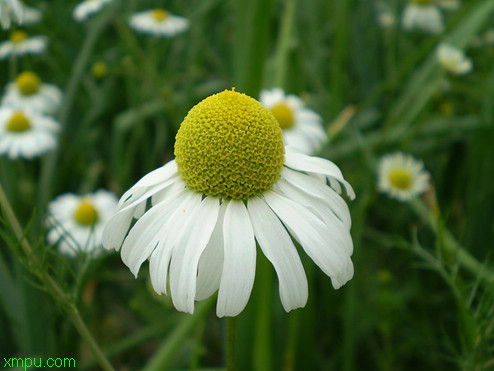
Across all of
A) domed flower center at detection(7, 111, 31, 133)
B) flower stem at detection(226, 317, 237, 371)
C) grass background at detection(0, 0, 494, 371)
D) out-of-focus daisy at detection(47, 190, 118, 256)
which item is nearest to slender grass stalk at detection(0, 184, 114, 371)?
grass background at detection(0, 0, 494, 371)

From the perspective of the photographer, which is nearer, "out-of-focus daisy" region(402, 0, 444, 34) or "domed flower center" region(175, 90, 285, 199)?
"domed flower center" region(175, 90, 285, 199)

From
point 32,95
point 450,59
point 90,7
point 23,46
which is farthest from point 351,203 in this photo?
point 23,46

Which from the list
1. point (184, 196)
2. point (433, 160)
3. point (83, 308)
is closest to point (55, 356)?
point (83, 308)

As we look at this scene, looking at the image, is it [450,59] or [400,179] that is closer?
[400,179]

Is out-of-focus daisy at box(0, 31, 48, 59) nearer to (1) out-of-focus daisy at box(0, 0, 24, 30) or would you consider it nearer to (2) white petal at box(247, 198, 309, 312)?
(1) out-of-focus daisy at box(0, 0, 24, 30)

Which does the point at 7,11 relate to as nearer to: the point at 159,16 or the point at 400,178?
the point at 400,178

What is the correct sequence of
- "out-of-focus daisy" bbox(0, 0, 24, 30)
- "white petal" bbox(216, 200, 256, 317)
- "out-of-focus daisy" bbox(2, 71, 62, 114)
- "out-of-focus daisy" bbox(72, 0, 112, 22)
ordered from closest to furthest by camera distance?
1. "white petal" bbox(216, 200, 256, 317)
2. "out-of-focus daisy" bbox(0, 0, 24, 30)
3. "out-of-focus daisy" bbox(72, 0, 112, 22)
4. "out-of-focus daisy" bbox(2, 71, 62, 114)

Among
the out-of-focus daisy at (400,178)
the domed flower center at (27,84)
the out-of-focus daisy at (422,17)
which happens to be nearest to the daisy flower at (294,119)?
the out-of-focus daisy at (400,178)
